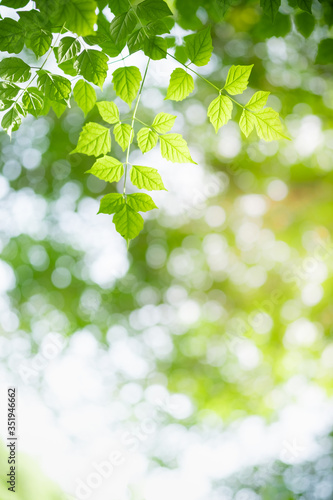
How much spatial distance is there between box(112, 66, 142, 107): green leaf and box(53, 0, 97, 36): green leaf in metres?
0.21

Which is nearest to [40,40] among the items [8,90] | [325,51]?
[8,90]

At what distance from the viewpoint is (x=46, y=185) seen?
24.7ft

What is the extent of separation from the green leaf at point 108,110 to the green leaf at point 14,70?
0.25 metres

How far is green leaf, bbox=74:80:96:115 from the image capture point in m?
1.14

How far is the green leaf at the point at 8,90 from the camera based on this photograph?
3.49 ft

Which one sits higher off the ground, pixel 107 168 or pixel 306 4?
pixel 306 4

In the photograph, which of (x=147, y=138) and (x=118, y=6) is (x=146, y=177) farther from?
(x=118, y=6)

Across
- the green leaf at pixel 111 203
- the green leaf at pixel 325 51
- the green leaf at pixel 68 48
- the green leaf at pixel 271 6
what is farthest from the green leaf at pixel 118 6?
the green leaf at pixel 325 51

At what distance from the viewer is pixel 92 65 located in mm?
1036

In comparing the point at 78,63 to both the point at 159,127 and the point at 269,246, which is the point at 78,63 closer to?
the point at 159,127

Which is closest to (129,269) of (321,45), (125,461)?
(125,461)

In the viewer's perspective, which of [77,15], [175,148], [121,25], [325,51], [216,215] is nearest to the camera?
[77,15]

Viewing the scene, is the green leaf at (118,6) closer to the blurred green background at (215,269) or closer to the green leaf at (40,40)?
the green leaf at (40,40)

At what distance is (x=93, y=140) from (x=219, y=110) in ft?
1.49
